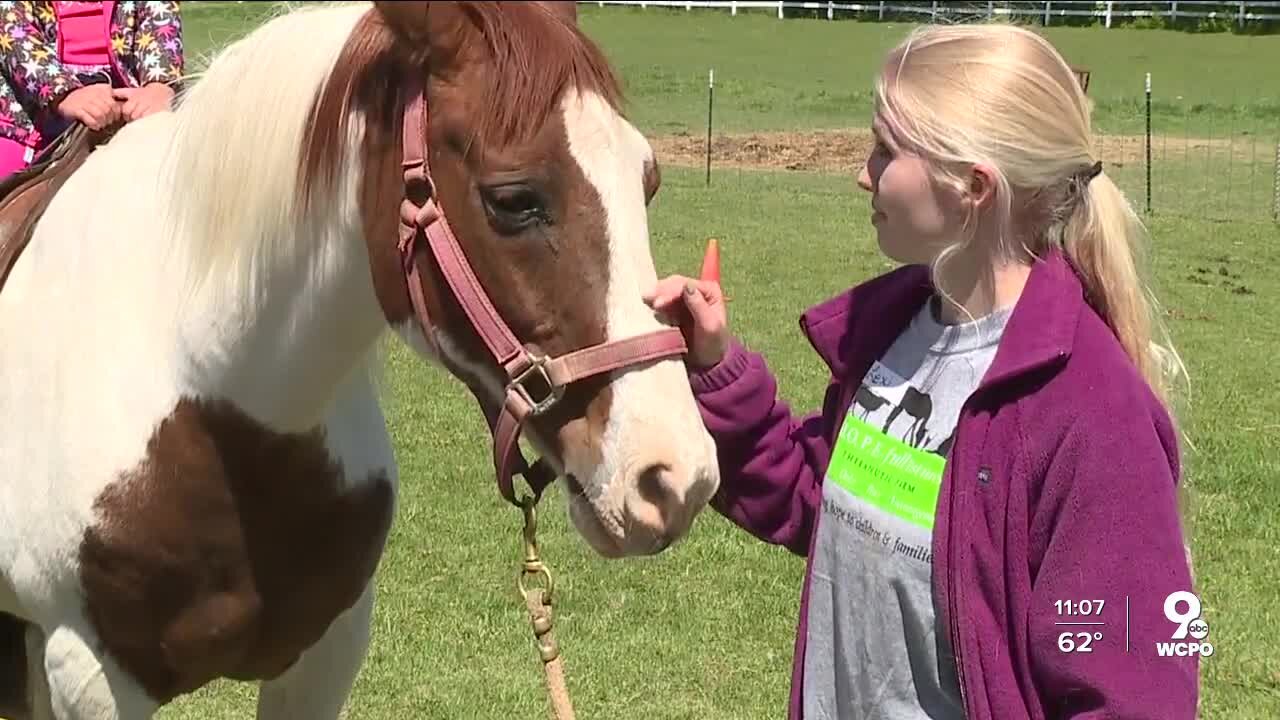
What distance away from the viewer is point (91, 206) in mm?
2449

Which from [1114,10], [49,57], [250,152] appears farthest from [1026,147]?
[1114,10]

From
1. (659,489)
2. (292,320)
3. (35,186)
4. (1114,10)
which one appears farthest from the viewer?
(1114,10)

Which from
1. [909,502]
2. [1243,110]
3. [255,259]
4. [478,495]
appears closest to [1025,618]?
[909,502]

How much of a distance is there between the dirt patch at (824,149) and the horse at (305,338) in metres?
16.3

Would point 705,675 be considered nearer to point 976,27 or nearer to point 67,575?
point 67,575

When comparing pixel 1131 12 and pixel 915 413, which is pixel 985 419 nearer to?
pixel 915 413

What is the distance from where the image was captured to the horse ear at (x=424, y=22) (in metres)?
1.83

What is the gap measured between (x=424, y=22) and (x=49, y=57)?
1637 millimetres

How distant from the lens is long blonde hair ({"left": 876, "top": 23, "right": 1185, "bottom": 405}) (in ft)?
6.50

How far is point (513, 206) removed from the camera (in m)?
1.83

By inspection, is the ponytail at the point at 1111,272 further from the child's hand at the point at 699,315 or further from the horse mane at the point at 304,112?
the horse mane at the point at 304,112

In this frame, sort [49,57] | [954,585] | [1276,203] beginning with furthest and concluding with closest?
[1276,203] < [49,57] < [954,585]

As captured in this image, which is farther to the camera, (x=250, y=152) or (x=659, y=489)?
(x=250, y=152)

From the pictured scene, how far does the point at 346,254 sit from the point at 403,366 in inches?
225
